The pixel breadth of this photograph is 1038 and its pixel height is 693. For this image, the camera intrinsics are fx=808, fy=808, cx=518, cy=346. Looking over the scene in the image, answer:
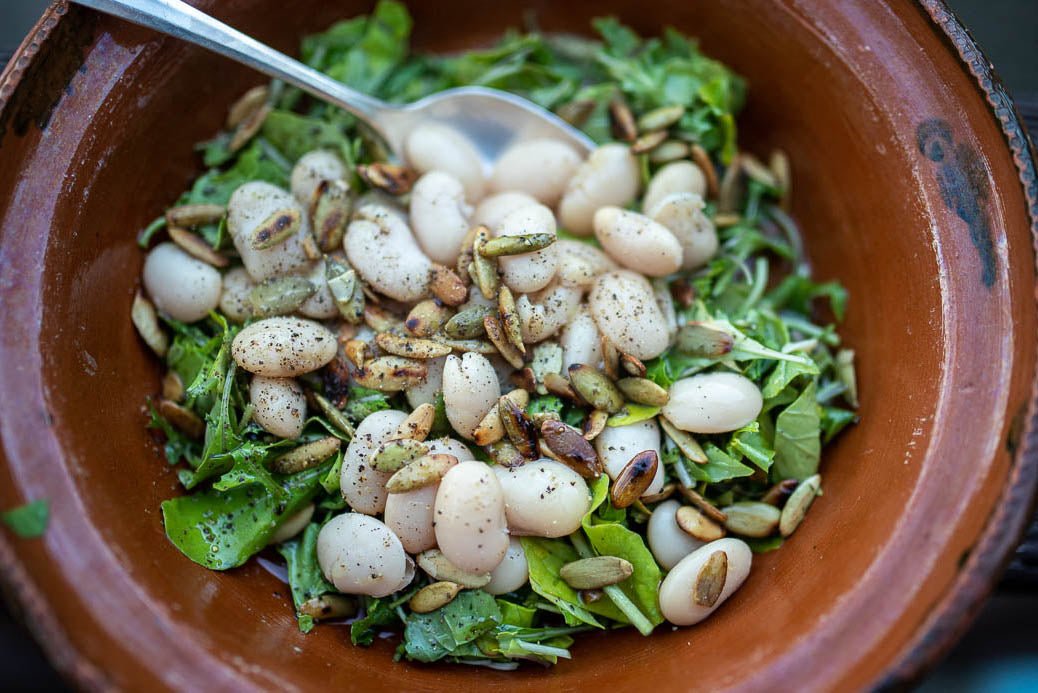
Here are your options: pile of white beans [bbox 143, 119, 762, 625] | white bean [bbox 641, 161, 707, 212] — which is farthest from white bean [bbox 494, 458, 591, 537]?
white bean [bbox 641, 161, 707, 212]

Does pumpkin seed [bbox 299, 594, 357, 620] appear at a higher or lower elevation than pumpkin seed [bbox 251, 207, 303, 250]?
lower

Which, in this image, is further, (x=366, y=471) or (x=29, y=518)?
(x=366, y=471)

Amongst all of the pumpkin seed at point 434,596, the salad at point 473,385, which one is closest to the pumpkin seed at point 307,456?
the salad at point 473,385

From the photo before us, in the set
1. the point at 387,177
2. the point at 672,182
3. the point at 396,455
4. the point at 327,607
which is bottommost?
the point at 327,607

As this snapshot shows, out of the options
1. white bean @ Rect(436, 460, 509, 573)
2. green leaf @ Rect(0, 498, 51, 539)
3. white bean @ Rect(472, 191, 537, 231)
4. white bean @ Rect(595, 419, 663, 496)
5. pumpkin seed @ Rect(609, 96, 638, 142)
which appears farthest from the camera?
pumpkin seed @ Rect(609, 96, 638, 142)

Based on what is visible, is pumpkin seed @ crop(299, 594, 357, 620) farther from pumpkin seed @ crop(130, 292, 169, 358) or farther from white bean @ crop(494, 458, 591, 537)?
pumpkin seed @ crop(130, 292, 169, 358)

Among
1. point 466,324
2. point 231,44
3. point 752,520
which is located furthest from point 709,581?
point 231,44

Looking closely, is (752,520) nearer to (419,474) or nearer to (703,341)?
(703,341)

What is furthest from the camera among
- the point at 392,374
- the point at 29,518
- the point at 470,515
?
the point at 392,374
